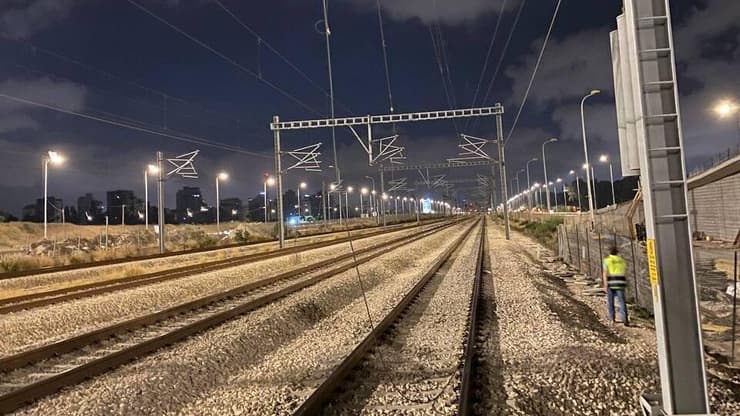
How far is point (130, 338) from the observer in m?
9.73

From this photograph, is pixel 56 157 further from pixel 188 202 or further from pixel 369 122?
pixel 188 202

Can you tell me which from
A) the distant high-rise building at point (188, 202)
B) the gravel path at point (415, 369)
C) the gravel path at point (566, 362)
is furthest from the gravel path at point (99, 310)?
the distant high-rise building at point (188, 202)

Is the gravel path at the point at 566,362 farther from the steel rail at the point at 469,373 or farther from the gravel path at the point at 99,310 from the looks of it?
the gravel path at the point at 99,310

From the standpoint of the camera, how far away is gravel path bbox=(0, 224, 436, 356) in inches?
411

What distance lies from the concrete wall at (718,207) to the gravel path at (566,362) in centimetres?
1154

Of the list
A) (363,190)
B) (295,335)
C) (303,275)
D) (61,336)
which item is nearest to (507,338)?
(295,335)

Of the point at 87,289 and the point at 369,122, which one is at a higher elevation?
the point at 369,122

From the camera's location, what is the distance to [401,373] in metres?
7.18

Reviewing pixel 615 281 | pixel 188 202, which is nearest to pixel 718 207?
pixel 615 281

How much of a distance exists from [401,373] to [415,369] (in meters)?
0.28

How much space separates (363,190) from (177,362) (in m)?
90.7

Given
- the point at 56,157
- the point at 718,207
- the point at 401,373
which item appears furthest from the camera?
the point at 56,157

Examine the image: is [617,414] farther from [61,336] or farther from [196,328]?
[61,336]

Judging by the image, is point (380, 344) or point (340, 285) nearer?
point (380, 344)
